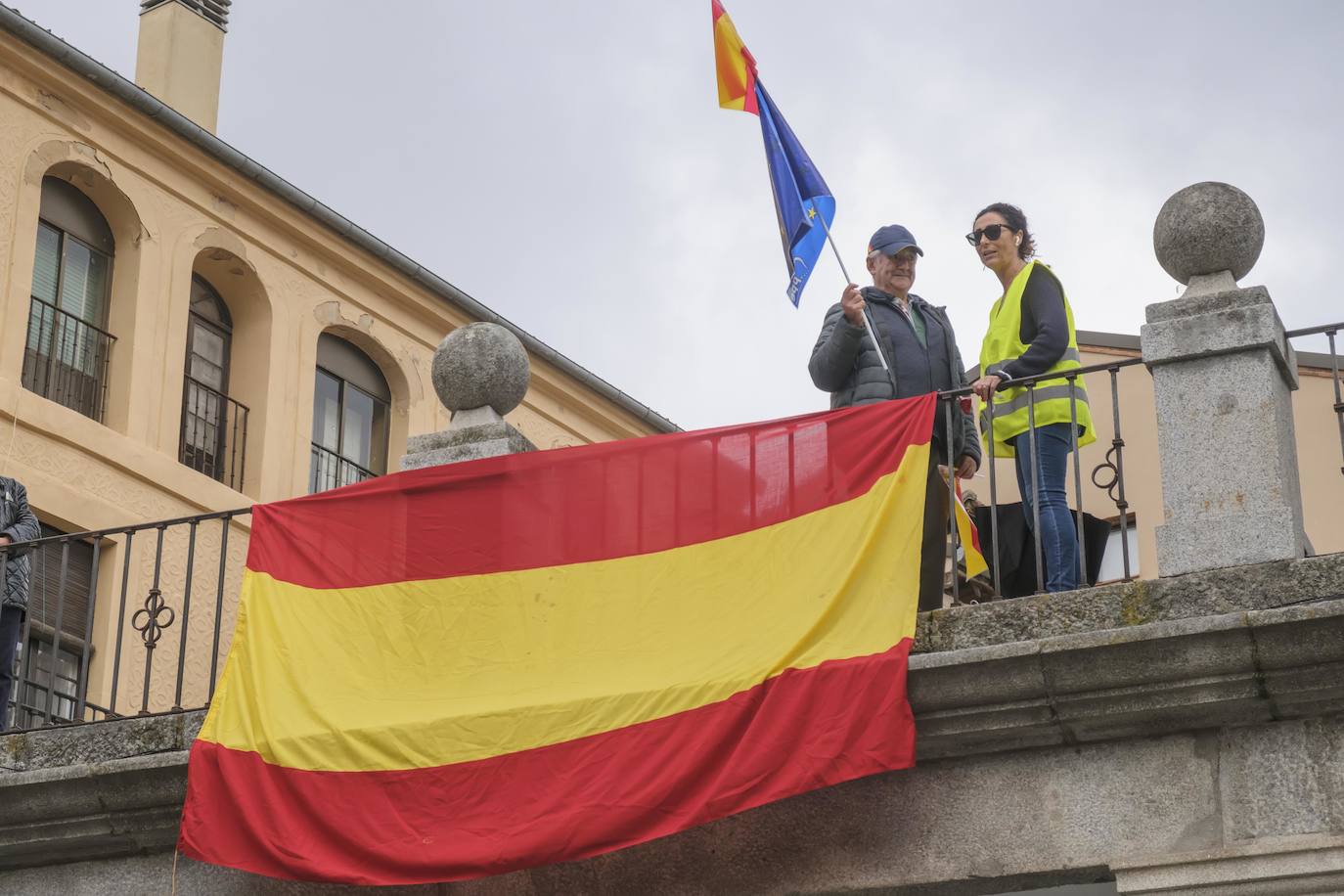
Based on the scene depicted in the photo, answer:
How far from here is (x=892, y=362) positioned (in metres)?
9.75

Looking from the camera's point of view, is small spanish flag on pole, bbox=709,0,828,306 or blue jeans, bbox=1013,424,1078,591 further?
small spanish flag on pole, bbox=709,0,828,306

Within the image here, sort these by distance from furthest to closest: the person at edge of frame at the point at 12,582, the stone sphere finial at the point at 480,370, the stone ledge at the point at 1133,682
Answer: the person at edge of frame at the point at 12,582, the stone sphere finial at the point at 480,370, the stone ledge at the point at 1133,682

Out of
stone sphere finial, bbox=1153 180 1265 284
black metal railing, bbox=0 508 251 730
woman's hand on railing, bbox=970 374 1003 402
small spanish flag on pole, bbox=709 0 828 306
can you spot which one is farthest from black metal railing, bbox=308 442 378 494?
stone sphere finial, bbox=1153 180 1265 284

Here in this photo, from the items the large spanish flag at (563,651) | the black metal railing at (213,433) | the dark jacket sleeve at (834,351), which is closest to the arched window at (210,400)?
the black metal railing at (213,433)

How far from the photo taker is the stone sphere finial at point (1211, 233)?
8.80 meters

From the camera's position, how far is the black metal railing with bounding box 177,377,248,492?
60.1ft

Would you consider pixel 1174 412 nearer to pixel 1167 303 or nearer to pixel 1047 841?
pixel 1167 303

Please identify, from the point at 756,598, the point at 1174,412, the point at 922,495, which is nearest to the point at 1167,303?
the point at 1174,412

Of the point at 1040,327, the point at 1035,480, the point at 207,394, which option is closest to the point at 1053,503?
the point at 1035,480

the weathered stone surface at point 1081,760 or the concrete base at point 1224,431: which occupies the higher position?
the concrete base at point 1224,431

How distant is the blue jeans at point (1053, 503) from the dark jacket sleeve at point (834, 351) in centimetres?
77

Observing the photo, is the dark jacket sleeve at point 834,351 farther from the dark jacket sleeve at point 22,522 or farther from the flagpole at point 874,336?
the dark jacket sleeve at point 22,522

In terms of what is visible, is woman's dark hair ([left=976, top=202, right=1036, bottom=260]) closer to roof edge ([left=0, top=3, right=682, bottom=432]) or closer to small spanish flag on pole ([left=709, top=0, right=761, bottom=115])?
small spanish flag on pole ([left=709, top=0, right=761, bottom=115])

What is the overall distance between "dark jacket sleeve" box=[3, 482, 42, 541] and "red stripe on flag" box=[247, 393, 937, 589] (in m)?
1.57
